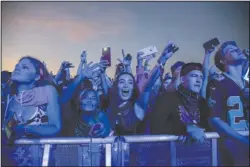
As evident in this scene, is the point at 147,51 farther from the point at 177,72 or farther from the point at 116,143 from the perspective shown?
the point at 116,143

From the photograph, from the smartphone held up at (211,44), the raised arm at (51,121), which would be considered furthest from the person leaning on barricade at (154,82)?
the raised arm at (51,121)

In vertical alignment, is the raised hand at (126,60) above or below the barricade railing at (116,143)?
above

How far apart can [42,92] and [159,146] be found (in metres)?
1.21

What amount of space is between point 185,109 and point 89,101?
3.02ft

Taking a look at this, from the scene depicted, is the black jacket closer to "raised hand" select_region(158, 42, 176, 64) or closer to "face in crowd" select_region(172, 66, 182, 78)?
"face in crowd" select_region(172, 66, 182, 78)

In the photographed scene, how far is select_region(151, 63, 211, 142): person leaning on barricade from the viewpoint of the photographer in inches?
156

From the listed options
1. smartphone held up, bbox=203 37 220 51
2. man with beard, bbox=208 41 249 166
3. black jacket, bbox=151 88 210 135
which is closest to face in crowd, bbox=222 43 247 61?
man with beard, bbox=208 41 249 166

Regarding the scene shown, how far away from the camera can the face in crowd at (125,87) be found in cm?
394

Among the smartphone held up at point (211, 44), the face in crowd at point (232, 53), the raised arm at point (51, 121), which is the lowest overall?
the raised arm at point (51, 121)

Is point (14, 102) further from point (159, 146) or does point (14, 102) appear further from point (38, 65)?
point (159, 146)

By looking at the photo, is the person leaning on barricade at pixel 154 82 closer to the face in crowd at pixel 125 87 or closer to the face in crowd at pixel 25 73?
the face in crowd at pixel 125 87

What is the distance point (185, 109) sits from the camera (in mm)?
4016

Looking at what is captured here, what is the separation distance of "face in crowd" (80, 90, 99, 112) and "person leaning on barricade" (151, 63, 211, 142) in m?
0.56

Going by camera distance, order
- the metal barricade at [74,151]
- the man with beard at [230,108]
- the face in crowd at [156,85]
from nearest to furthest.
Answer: the metal barricade at [74,151]
the face in crowd at [156,85]
the man with beard at [230,108]
